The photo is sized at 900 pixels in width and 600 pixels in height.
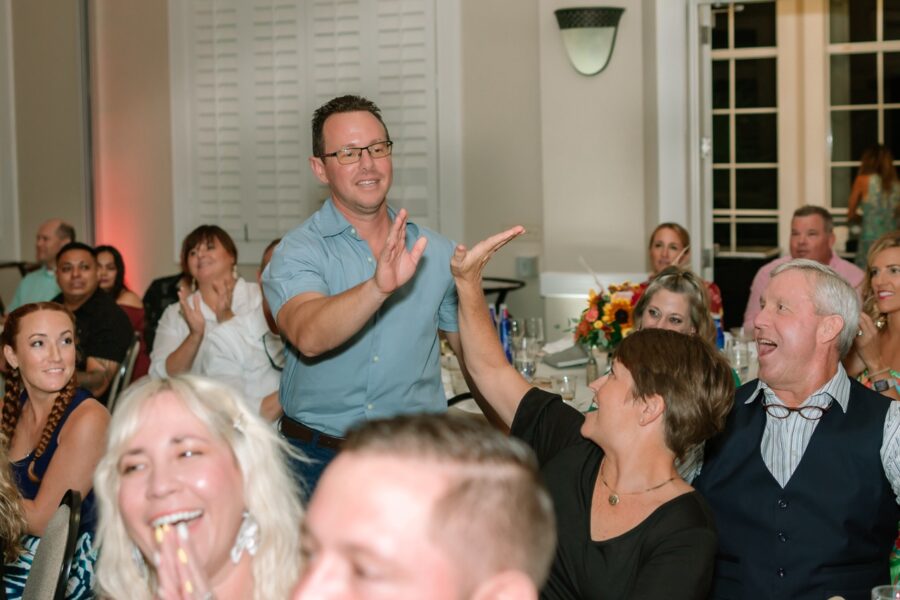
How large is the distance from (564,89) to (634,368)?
15.2 ft

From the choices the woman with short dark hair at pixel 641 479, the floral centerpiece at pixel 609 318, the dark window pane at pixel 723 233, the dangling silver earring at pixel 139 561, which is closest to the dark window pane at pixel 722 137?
the dark window pane at pixel 723 233

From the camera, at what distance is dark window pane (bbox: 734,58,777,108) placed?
9461mm

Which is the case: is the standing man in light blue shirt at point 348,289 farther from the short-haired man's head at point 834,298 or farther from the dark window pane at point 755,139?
the dark window pane at point 755,139

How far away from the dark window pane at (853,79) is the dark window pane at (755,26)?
542 mm

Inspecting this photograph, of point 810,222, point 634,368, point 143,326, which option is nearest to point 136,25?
point 143,326

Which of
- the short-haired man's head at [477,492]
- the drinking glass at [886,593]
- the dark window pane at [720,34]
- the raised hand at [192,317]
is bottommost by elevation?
the drinking glass at [886,593]

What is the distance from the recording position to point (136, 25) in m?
7.98

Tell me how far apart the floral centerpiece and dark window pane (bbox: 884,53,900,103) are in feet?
17.3

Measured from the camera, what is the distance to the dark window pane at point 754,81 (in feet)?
31.0

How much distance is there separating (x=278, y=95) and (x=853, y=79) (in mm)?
4580

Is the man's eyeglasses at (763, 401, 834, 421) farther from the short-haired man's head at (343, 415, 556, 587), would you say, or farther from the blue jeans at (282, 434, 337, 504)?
the short-haired man's head at (343, 415, 556, 587)

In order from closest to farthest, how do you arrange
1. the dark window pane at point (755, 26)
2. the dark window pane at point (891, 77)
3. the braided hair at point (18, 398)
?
the braided hair at point (18, 398) < the dark window pane at point (891, 77) < the dark window pane at point (755, 26)

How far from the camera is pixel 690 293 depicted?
3715 mm

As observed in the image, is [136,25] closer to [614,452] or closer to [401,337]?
[401,337]
